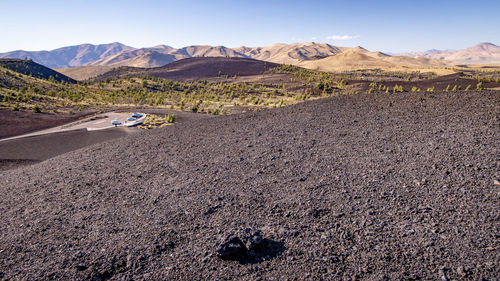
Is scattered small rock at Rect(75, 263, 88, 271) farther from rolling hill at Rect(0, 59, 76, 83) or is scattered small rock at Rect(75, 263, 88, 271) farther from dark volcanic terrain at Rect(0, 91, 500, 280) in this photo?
rolling hill at Rect(0, 59, 76, 83)

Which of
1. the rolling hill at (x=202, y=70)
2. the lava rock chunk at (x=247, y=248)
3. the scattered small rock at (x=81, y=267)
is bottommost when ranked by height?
the scattered small rock at (x=81, y=267)

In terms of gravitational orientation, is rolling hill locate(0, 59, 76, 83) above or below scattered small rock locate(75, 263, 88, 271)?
above

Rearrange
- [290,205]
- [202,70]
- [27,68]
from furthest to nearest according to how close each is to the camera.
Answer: [202,70]
[27,68]
[290,205]

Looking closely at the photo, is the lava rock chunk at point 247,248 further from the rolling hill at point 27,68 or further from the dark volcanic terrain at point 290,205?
the rolling hill at point 27,68

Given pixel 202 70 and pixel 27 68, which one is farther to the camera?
pixel 202 70

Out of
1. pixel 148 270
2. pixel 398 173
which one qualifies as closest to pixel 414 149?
pixel 398 173

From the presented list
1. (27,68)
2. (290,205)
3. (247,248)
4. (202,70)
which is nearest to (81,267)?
(247,248)

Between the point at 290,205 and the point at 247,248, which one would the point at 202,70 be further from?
the point at 247,248

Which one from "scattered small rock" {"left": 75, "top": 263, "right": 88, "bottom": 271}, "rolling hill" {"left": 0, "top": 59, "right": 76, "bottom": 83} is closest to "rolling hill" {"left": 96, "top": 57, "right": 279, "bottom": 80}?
"rolling hill" {"left": 0, "top": 59, "right": 76, "bottom": 83}

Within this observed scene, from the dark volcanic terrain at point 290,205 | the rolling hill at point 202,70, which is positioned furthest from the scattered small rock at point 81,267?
the rolling hill at point 202,70

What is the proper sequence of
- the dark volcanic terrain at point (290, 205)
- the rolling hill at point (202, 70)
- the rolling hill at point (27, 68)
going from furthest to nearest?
1. the rolling hill at point (202, 70)
2. the rolling hill at point (27, 68)
3. the dark volcanic terrain at point (290, 205)
